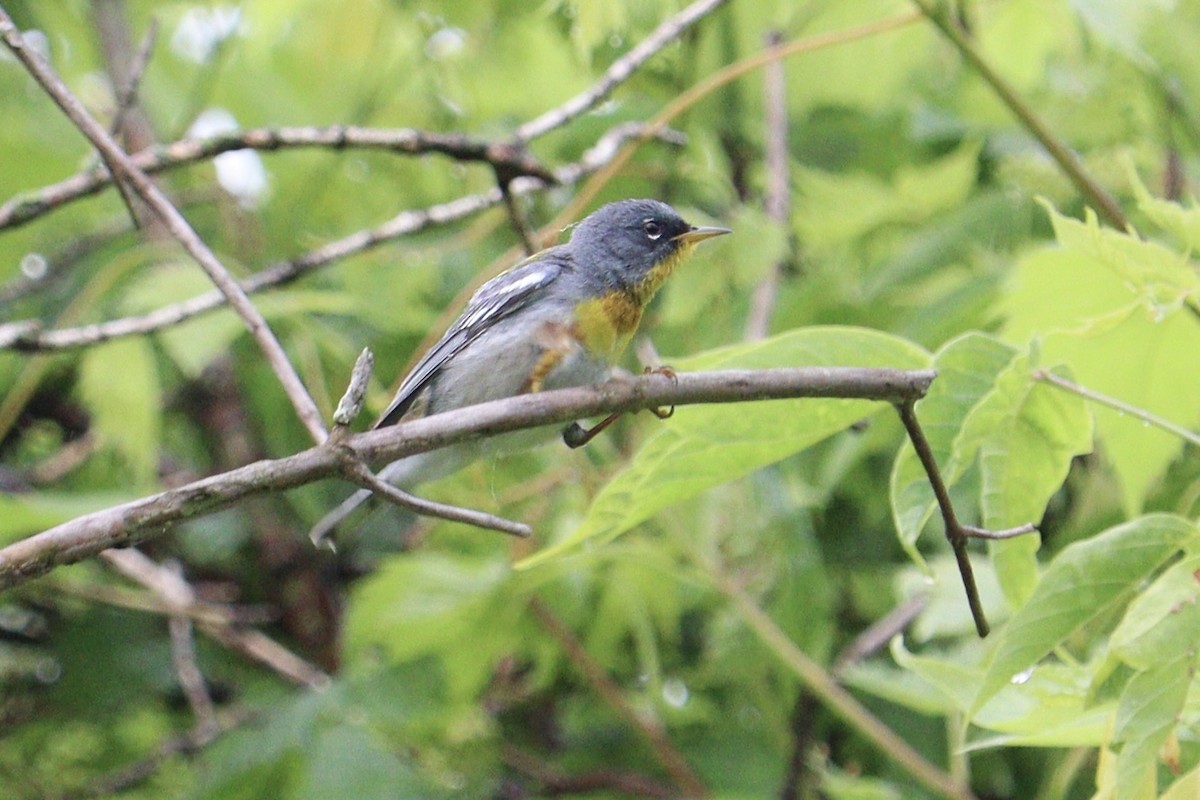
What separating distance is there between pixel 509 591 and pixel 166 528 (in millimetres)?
1598

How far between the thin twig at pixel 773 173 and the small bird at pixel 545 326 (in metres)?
0.31

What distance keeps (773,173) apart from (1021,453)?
1.76m

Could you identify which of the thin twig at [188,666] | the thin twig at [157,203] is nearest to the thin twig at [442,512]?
the thin twig at [157,203]

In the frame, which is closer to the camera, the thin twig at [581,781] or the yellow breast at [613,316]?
the yellow breast at [613,316]

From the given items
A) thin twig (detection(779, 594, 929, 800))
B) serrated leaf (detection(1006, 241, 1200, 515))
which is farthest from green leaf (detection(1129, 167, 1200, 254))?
thin twig (detection(779, 594, 929, 800))

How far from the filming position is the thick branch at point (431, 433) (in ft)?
4.70

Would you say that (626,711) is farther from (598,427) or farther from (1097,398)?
(1097,398)

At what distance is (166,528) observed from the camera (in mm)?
1444

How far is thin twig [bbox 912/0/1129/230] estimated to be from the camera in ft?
7.88

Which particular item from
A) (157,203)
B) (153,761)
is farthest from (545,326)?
(153,761)

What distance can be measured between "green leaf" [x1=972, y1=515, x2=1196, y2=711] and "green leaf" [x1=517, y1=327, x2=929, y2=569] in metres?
0.35

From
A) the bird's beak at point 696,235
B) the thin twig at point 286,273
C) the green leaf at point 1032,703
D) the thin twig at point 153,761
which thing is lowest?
the green leaf at point 1032,703

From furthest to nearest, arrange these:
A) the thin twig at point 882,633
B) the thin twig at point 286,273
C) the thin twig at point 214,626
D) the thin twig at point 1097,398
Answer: the thin twig at point 214,626 → the thin twig at point 882,633 → the thin twig at point 286,273 → the thin twig at point 1097,398

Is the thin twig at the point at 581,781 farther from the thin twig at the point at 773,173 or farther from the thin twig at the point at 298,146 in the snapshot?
the thin twig at the point at 298,146
